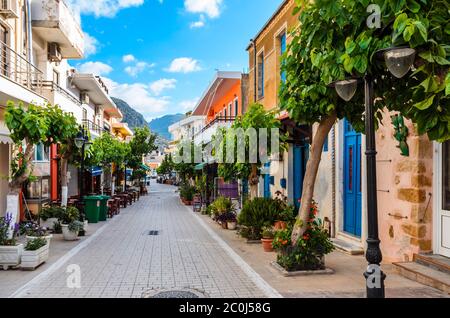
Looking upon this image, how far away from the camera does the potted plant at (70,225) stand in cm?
1166

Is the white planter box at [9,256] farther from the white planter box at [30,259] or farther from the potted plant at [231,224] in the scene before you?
the potted plant at [231,224]

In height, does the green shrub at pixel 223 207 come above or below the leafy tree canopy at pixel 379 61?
below

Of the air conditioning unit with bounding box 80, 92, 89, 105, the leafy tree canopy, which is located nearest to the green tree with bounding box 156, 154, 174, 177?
the air conditioning unit with bounding box 80, 92, 89, 105

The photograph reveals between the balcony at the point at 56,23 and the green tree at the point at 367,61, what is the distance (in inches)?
441

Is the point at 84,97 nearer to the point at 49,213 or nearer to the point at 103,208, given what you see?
the point at 103,208

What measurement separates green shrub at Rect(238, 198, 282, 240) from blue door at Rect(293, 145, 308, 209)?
2.63 metres

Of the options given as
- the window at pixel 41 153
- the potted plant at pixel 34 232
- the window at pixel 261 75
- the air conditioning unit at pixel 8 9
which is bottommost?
the potted plant at pixel 34 232

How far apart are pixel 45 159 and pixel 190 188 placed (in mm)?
11829

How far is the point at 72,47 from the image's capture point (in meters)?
17.6

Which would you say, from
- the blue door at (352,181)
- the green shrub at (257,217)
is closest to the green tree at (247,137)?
the green shrub at (257,217)

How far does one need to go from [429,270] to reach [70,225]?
368 inches

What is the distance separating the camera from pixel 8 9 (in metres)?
12.3

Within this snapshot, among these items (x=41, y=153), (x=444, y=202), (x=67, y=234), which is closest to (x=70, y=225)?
(x=67, y=234)

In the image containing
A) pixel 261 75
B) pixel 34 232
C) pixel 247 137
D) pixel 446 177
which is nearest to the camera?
pixel 446 177
